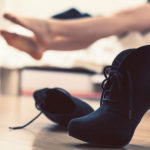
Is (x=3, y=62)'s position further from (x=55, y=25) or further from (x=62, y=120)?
(x=62, y=120)

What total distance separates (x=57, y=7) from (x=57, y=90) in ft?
9.25

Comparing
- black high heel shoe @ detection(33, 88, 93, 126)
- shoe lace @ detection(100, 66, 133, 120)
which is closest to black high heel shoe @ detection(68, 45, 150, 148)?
shoe lace @ detection(100, 66, 133, 120)

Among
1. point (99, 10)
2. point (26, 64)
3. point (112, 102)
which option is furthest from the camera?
point (99, 10)

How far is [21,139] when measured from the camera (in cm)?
62

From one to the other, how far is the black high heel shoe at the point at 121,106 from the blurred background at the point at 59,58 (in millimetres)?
1075

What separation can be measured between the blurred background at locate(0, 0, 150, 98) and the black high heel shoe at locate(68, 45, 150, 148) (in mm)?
1075

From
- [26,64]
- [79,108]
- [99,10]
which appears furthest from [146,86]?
[99,10]

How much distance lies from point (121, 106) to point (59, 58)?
153cm

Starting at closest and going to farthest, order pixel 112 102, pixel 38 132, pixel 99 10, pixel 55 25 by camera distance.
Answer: pixel 112 102 → pixel 38 132 → pixel 55 25 → pixel 99 10

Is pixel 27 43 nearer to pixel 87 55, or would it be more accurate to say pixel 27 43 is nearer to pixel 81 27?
pixel 81 27

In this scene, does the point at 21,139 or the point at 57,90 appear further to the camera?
the point at 57,90

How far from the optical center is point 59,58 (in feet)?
6.79

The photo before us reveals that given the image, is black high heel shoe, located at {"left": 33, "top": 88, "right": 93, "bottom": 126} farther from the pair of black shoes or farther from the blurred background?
the blurred background

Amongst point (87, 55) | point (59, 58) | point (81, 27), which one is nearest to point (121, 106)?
point (81, 27)
